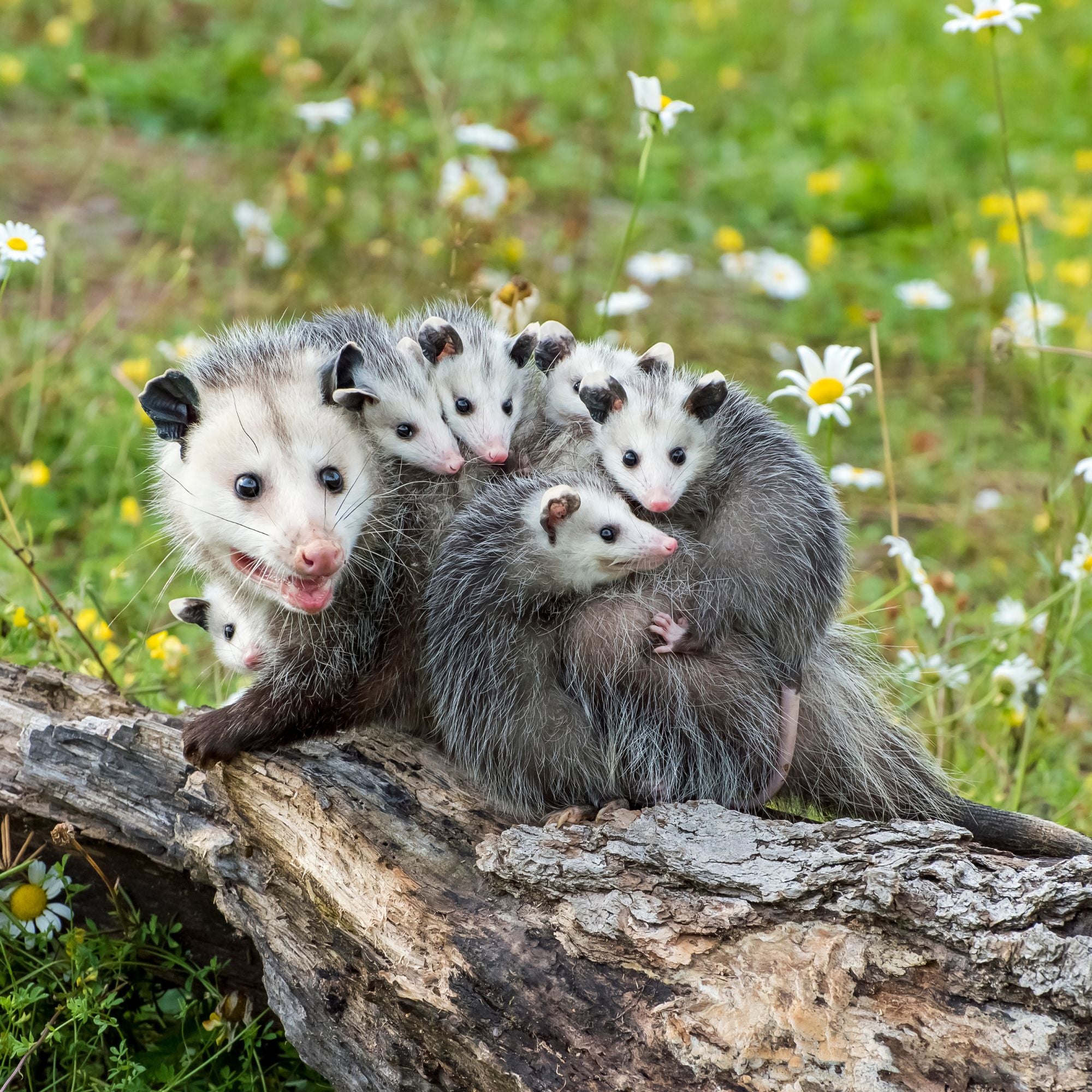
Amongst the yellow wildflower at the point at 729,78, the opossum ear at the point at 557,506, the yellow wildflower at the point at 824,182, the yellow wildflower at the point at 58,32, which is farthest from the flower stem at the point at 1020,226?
the yellow wildflower at the point at 58,32

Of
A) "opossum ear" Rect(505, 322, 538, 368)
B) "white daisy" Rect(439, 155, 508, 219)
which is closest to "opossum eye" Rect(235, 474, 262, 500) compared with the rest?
"opossum ear" Rect(505, 322, 538, 368)

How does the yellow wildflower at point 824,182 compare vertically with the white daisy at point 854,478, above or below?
above

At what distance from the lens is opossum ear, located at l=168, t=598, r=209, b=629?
1948mm

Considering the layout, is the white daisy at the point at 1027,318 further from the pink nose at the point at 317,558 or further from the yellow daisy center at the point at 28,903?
the yellow daisy center at the point at 28,903

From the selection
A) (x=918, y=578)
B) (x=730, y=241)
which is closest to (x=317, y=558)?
(x=918, y=578)

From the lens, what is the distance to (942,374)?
414cm

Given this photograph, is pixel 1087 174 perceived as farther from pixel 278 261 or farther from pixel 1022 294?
pixel 278 261

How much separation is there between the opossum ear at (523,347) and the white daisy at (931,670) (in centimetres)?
85

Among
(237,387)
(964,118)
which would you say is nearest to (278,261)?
(237,387)

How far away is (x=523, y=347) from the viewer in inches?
77.9

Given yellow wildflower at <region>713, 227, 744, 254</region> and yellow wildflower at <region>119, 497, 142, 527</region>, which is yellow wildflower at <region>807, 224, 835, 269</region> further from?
yellow wildflower at <region>119, 497, 142, 527</region>

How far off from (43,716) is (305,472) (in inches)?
21.6

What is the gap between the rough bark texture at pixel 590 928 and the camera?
131 centimetres

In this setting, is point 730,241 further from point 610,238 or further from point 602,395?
point 602,395
